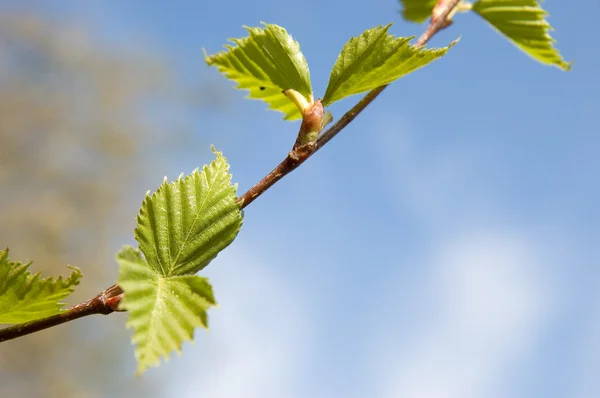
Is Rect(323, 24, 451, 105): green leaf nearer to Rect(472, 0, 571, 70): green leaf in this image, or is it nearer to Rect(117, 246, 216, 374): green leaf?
Rect(117, 246, 216, 374): green leaf

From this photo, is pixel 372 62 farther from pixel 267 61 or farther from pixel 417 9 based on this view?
pixel 417 9

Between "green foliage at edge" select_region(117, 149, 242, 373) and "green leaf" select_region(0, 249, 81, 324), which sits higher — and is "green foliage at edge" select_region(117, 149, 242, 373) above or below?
below

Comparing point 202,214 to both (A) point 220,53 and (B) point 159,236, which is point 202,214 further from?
(A) point 220,53

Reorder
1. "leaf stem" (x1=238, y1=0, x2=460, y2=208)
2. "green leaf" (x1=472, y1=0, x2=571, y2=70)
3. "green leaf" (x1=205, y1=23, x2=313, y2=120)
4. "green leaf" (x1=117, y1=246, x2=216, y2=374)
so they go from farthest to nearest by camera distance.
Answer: "green leaf" (x1=472, y1=0, x2=571, y2=70) < "green leaf" (x1=205, y1=23, x2=313, y2=120) < "leaf stem" (x1=238, y1=0, x2=460, y2=208) < "green leaf" (x1=117, y1=246, x2=216, y2=374)

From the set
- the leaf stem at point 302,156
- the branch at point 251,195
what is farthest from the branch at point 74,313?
the leaf stem at point 302,156

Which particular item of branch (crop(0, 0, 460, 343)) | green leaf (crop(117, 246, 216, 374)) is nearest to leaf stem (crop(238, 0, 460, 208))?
branch (crop(0, 0, 460, 343))

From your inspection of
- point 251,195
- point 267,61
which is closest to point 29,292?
point 251,195
